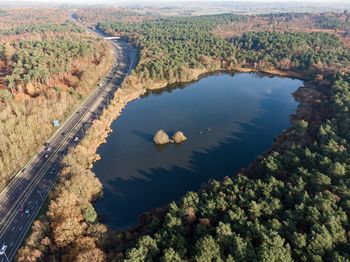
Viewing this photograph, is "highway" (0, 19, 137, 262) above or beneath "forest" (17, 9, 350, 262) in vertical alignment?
beneath

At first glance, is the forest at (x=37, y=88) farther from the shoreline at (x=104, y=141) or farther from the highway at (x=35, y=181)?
the shoreline at (x=104, y=141)

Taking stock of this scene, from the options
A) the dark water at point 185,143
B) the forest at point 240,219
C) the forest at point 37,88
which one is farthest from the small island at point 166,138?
the forest at point 37,88

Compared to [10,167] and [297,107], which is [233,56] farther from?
[10,167]

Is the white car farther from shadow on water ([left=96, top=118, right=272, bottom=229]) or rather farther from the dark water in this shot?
the dark water

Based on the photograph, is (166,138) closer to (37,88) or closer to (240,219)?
(240,219)

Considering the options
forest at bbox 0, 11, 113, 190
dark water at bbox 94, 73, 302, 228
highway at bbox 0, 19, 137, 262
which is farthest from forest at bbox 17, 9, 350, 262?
forest at bbox 0, 11, 113, 190

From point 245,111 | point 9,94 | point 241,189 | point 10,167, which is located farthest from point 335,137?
point 9,94

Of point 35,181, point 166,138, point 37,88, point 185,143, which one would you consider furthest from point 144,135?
point 37,88
